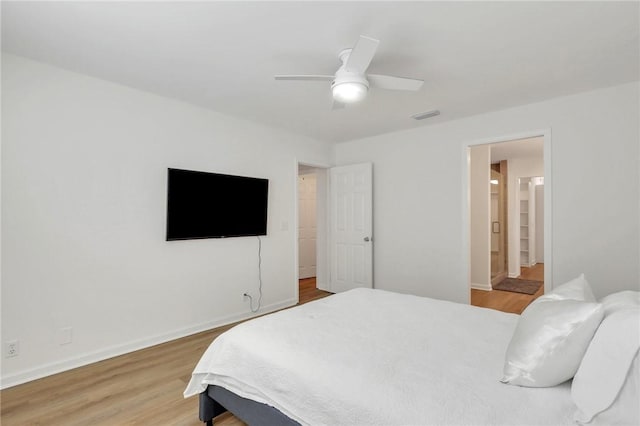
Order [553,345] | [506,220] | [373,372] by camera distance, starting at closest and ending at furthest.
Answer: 1. [553,345]
2. [373,372]
3. [506,220]

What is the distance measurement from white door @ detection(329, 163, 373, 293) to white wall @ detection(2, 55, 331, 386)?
166 centimetres

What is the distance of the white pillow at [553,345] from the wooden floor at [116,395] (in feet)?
5.34

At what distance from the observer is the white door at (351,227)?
4.67 m

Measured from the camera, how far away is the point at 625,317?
1.13m

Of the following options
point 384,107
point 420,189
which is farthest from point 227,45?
point 420,189

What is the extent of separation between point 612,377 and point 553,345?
20 cm

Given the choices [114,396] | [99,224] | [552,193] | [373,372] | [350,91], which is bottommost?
[114,396]

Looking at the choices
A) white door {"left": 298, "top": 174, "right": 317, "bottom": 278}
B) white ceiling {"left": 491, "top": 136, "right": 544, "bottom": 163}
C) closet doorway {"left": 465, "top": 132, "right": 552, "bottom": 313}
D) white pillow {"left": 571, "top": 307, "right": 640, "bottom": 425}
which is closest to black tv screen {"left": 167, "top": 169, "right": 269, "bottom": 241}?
white door {"left": 298, "top": 174, "right": 317, "bottom": 278}

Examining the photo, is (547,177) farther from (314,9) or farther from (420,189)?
(314,9)

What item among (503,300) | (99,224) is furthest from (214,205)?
(503,300)

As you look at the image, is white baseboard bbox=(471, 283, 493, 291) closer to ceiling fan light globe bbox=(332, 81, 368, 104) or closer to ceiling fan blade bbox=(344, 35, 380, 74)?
ceiling fan light globe bbox=(332, 81, 368, 104)

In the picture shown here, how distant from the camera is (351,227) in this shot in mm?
4867

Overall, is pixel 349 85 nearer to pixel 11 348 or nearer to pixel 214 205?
pixel 214 205

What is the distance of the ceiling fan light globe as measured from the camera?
2232 mm
